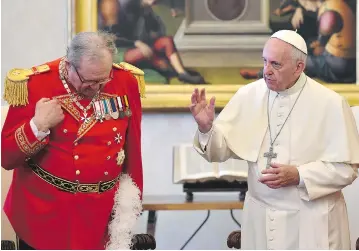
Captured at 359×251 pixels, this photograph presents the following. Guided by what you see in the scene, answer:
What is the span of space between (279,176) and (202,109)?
40 centimetres

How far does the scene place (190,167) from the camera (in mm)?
3852

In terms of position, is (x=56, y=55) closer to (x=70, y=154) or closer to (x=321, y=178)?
(x=70, y=154)

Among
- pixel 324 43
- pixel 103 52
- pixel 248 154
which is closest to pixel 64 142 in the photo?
pixel 103 52

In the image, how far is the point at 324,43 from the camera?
438 cm

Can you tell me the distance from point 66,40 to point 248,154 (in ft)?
5.67

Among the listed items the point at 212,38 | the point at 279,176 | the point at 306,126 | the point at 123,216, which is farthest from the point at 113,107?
the point at 212,38

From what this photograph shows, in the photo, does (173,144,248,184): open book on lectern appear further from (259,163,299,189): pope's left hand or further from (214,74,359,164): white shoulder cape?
(259,163,299,189): pope's left hand

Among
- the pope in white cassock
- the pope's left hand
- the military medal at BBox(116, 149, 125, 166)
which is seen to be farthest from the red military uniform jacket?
the pope's left hand

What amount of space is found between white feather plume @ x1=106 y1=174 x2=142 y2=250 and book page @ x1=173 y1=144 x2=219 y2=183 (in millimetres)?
967

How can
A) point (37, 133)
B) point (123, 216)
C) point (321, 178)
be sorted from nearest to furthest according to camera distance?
point (37, 133), point (123, 216), point (321, 178)

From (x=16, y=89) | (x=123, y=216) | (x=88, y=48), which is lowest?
(x=123, y=216)

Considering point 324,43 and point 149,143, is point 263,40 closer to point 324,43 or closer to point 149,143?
point 324,43

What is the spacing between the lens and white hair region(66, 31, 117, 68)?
2555 mm

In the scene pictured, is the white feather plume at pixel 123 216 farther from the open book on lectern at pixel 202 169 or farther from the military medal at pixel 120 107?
the open book on lectern at pixel 202 169
